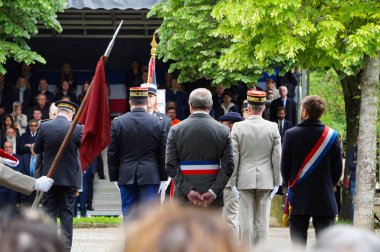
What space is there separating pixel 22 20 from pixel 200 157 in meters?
12.1

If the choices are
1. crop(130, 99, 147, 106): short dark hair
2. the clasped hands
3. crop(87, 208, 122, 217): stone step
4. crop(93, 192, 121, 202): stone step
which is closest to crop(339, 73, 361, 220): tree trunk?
crop(87, 208, 122, 217): stone step

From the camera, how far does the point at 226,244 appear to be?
207 cm

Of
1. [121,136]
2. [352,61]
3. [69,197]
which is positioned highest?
[352,61]

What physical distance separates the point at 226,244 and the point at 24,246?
43cm

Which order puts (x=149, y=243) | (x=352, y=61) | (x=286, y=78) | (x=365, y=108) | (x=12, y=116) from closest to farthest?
(x=149, y=243), (x=352, y=61), (x=365, y=108), (x=12, y=116), (x=286, y=78)

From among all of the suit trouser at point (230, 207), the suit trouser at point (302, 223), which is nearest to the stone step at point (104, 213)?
the suit trouser at point (230, 207)

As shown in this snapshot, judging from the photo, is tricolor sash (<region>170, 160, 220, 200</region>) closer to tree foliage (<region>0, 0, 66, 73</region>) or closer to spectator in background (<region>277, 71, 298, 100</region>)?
tree foliage (<region>0, 0, 66, 73</region>)

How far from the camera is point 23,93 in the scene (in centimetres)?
2467

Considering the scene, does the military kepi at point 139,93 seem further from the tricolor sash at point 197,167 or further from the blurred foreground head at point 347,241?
the blurred foreground head at point 347,241

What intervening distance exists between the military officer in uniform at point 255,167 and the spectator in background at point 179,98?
12.2 m

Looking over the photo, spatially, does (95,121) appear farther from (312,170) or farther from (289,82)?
(289,82)

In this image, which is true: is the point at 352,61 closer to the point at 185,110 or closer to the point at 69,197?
the point at 69,197

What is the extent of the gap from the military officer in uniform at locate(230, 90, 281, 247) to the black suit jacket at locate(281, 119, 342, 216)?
1462 millimetres

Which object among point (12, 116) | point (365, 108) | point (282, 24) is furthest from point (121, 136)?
point (12, 116)
